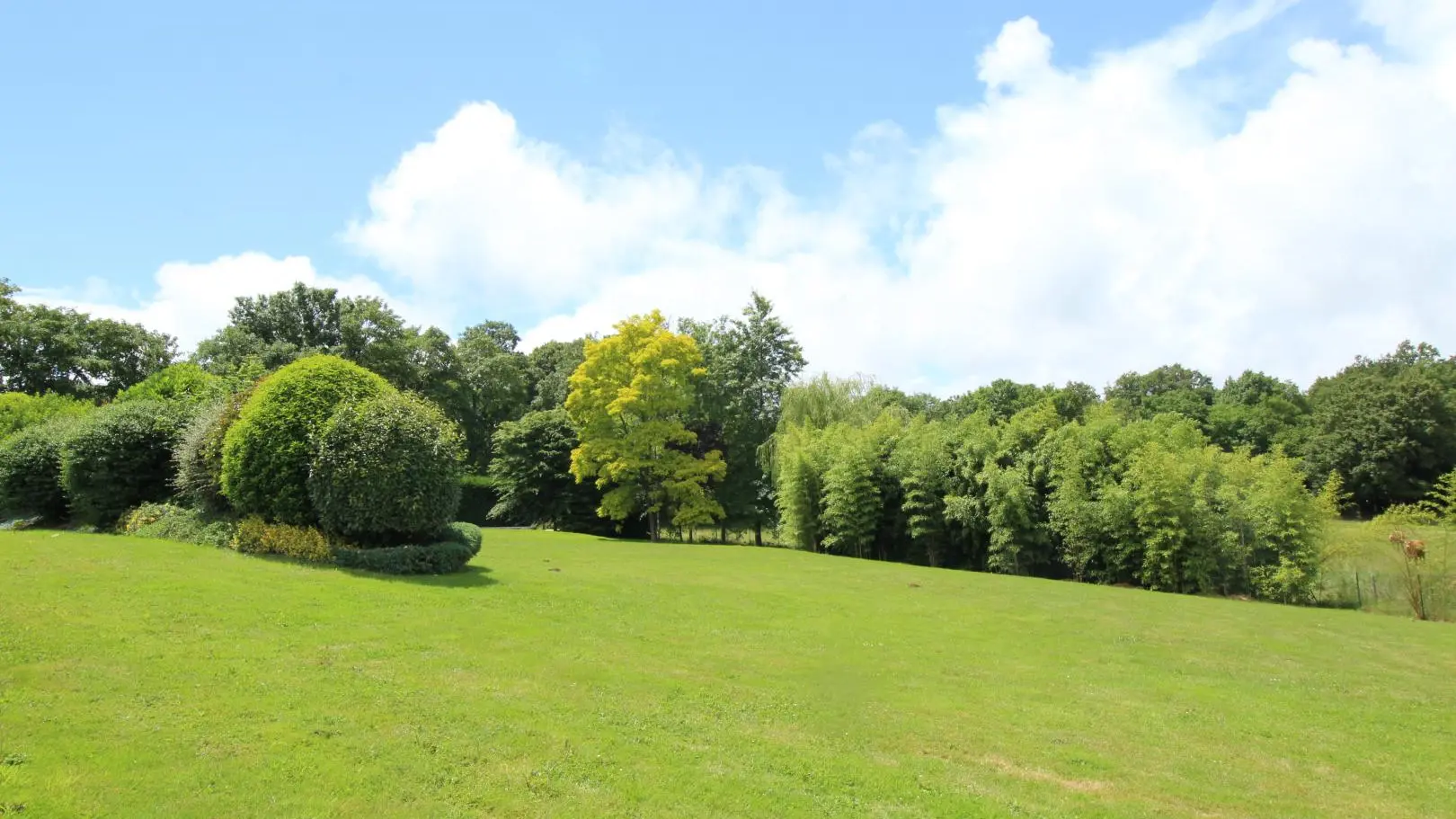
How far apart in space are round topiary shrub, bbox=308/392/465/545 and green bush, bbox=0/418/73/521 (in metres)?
11.1

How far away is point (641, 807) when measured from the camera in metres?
6.41

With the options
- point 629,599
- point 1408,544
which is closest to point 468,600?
point 629,599

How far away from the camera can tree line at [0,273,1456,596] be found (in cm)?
2602

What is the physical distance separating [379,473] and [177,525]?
19.3ft

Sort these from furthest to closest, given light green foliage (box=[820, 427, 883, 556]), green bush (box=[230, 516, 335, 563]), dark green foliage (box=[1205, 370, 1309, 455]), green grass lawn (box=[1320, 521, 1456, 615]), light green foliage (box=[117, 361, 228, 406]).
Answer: dark green foliage (box=[1205, 370, 1309, 455]), light green foliage (box=[820, 427, 883, 556]), light green foliage (box=[117, 361, 228, 406]), green grass lawn (box=[1320, 521, 1456, 615]), green bush (box=[230, 516, 335, 563])

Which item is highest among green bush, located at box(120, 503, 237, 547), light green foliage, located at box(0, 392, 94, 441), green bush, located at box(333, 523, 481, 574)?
light green foliage, located at box(0, 392, 94, 441)

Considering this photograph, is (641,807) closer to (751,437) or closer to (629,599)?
(629,599)

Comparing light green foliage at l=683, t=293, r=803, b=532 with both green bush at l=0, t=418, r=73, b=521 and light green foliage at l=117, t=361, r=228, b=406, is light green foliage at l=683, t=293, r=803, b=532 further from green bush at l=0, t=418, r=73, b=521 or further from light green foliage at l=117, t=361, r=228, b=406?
green bush at l=0, t=418, r=73, b=521

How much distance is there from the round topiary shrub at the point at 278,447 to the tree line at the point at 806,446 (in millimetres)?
7137

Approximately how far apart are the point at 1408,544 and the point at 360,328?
49.1 metres

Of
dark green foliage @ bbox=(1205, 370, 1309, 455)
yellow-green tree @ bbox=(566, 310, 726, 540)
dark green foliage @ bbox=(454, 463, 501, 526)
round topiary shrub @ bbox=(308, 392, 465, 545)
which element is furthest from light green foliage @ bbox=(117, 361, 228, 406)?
dark green foliage @ bbox=(1205, 370, 1309, 455)

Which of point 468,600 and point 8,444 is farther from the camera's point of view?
point 8,444

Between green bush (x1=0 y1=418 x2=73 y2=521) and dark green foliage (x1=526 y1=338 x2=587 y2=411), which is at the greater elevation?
dark green foliage (x1=526 y1=338 x2=587 y2=411)

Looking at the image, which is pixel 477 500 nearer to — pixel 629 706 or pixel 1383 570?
pixel 629 706
